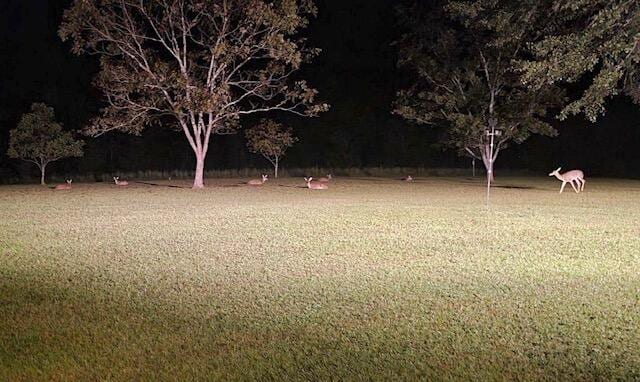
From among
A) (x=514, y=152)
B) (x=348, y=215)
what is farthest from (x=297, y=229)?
(x=514, y=152)

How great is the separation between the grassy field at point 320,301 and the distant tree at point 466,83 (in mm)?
23118

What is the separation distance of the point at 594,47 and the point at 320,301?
44.8 feet

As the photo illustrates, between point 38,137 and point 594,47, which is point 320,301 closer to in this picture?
point 594,47

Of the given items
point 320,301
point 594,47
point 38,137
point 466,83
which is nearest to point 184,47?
point 38,137

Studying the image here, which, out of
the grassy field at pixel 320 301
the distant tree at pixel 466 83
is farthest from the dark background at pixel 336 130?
the grassy field at pixel 320 301

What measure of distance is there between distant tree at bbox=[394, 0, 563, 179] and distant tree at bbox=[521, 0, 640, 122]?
18066 millimetres

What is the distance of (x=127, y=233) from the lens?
13.3m

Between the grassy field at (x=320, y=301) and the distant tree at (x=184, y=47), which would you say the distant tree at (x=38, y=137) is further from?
the grassy field at (x=320, y=301)

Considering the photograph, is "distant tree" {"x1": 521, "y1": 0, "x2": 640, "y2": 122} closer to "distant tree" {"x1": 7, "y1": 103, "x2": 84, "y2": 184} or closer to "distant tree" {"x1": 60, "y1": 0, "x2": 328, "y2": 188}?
"distant tree" {"x1": 60, "y1": 0, "x2": 328, "y2": 188}

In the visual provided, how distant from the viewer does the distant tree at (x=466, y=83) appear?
36688mm

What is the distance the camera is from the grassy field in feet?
16.7

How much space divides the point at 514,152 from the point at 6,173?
4412cm

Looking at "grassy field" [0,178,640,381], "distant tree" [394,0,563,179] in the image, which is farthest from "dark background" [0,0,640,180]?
"grassy field" [0,178,640,381]

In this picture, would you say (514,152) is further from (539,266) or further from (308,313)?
(308,313)
